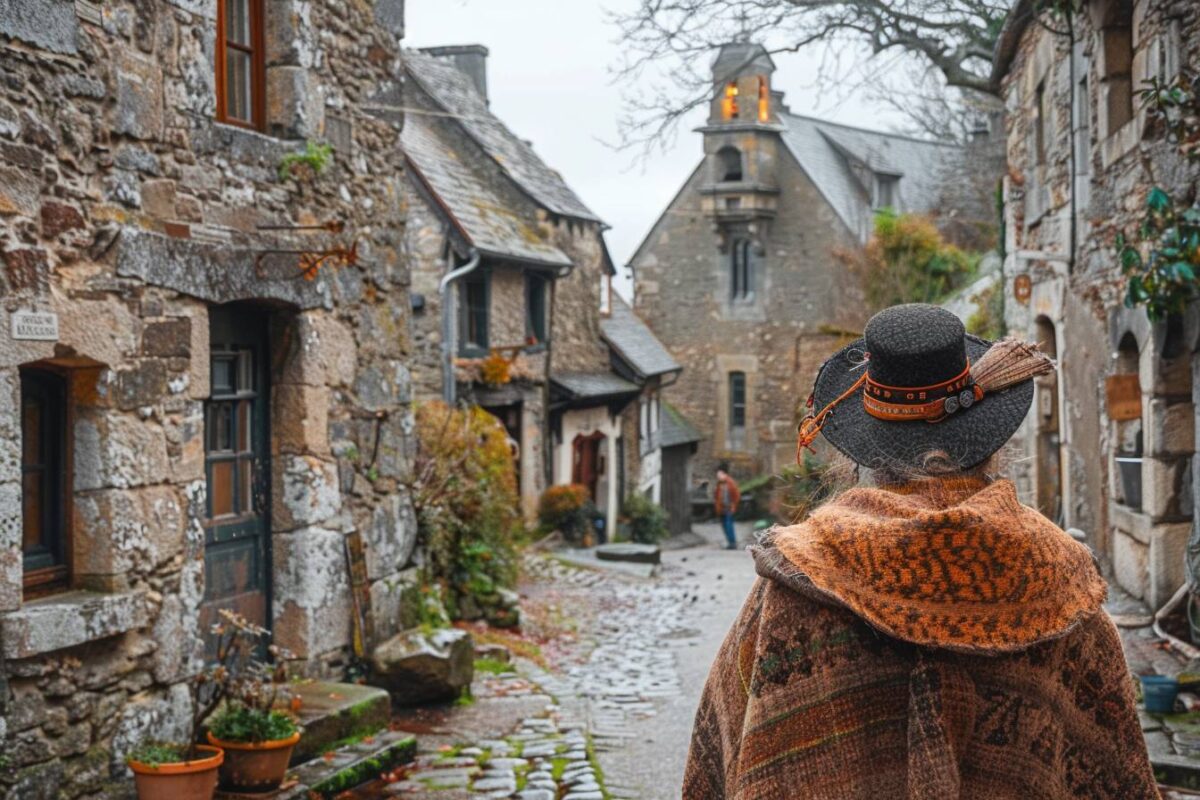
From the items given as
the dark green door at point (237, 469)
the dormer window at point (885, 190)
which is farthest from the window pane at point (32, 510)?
the dormer window at point (885, 190)

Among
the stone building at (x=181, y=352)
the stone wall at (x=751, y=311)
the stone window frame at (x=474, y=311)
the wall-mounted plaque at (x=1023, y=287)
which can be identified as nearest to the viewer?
the stone building at (x=181, y=352)

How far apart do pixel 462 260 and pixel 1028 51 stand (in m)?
8.29

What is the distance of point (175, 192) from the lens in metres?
6.63

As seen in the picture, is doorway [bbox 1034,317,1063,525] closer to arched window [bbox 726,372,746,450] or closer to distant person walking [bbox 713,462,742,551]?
distant person walking [bbox 713,462,742,551]

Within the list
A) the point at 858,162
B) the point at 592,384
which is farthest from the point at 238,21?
the point at 858,162

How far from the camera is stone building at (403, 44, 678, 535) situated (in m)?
18.6

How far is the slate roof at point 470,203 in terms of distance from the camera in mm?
18812

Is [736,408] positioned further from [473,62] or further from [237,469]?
[237,469]

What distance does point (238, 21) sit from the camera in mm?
7539

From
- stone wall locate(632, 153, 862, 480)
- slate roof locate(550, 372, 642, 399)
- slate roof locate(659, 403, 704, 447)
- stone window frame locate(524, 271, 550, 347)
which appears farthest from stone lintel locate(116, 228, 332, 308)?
stone wall locate(632, 153, 862, 480)

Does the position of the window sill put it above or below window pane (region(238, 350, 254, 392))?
below

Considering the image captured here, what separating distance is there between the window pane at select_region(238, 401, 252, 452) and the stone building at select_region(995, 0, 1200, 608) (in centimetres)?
535

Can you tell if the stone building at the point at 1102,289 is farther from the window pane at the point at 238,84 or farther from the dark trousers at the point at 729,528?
the dark trousers at the point at 729,528

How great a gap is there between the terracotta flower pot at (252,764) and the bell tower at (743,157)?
26.3 meters
